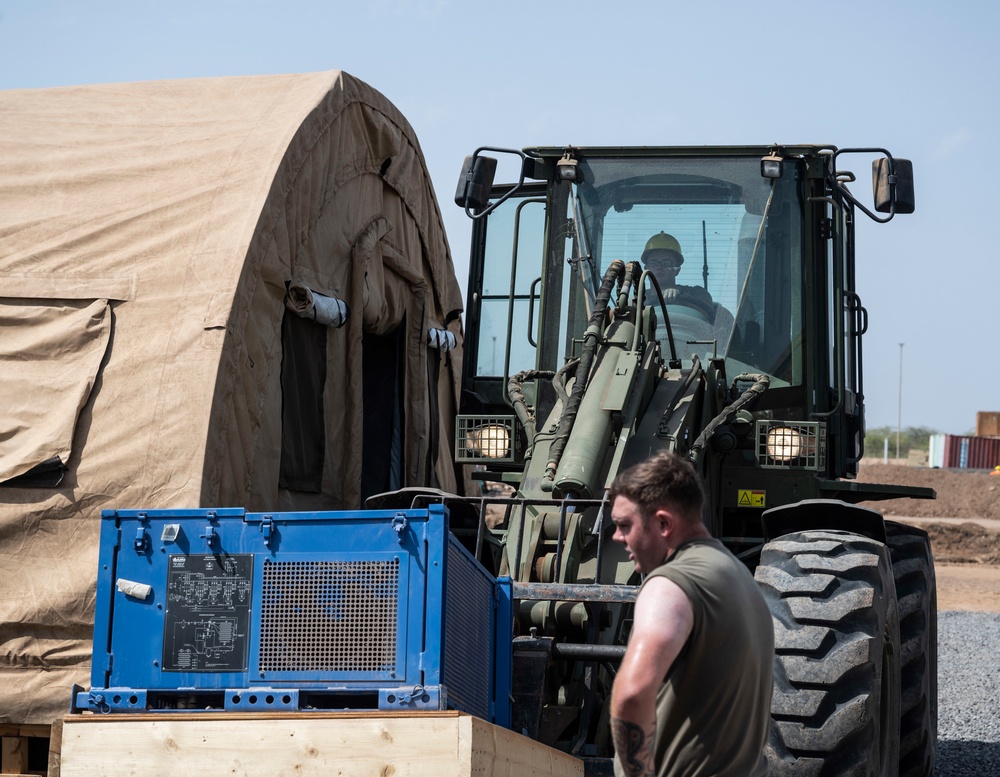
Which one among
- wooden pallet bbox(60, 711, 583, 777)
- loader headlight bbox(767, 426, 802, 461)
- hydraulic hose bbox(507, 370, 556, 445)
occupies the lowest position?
wooden pallet bbox(60, 711, 583, 777)

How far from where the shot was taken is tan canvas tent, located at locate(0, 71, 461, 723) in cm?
682

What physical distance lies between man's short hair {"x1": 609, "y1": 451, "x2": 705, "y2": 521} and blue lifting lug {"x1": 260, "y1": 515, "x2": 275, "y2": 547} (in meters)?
1.66

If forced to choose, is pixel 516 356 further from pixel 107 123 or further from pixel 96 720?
pixel 96 720

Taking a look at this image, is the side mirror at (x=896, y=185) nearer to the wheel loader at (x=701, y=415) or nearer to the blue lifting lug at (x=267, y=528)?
the wheel loader at (x=701, y=415)

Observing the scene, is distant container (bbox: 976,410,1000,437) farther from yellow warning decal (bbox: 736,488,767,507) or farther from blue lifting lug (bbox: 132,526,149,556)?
blue lifting lug (bbox: 132,526,149,556)

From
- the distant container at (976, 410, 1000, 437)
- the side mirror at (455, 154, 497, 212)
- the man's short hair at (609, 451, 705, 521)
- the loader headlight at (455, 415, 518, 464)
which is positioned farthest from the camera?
the distant container at (976, 410, 1000, 437)

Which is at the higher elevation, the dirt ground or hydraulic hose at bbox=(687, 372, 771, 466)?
hydraulic hose at bbox=(687, 372, 771, 466)

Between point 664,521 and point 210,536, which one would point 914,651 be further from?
point 210,536

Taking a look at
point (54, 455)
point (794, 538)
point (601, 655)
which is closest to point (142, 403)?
point (54, 455)

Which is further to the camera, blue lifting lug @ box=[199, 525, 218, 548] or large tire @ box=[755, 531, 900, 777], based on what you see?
large tire @ box=[755, 531, 900, 777]

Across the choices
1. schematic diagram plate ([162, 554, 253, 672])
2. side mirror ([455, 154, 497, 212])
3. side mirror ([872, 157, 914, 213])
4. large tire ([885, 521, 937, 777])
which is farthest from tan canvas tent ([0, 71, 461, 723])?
large tire ([885, 521, 937, 777])

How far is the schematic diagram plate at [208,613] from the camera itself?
15.1ft

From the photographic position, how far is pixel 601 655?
5391 mm

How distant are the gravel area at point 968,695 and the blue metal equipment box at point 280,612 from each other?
5002 mm
